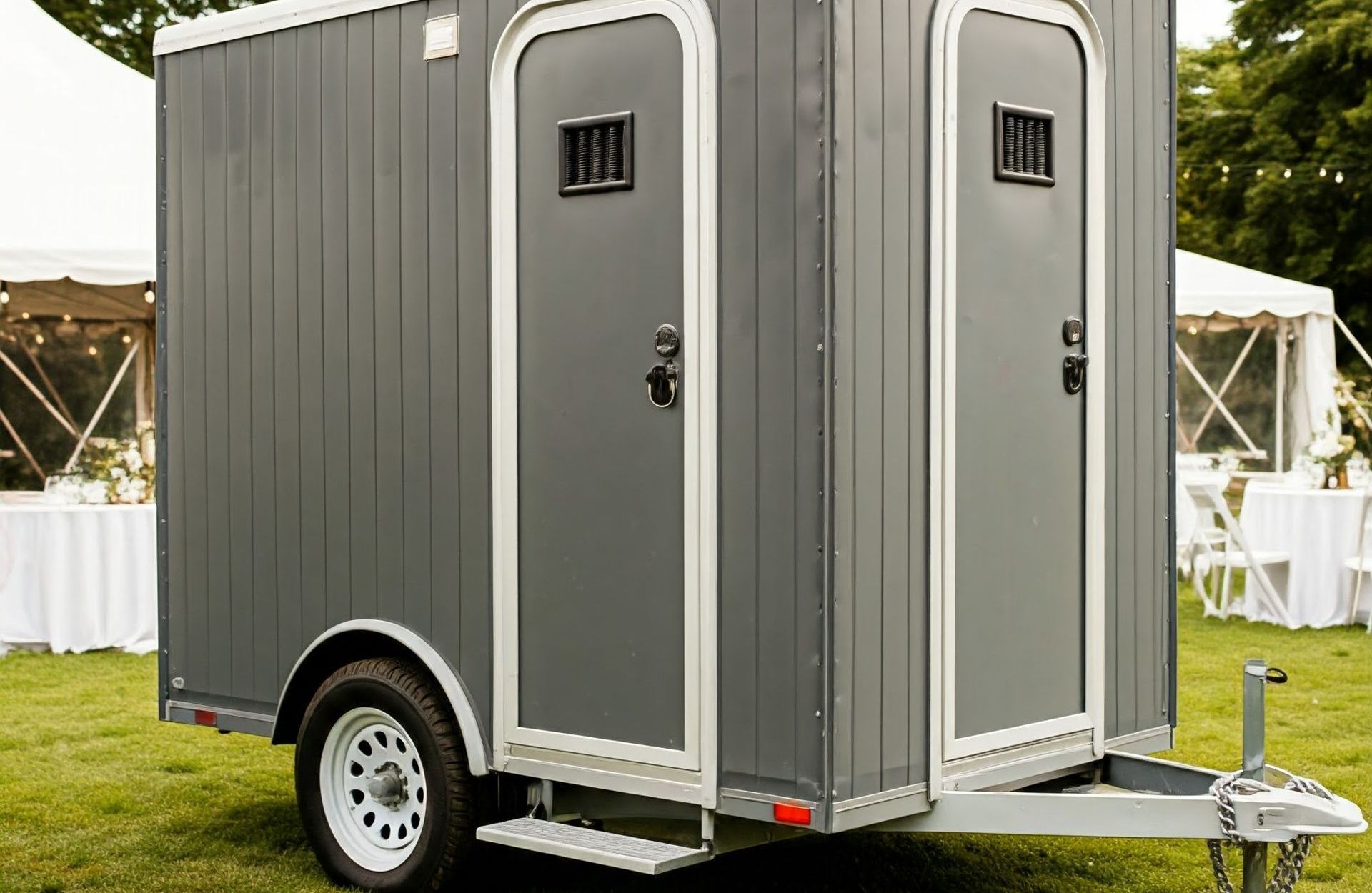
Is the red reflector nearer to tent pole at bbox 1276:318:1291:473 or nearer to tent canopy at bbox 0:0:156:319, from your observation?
tent canopy at bbox 0:0:156:319

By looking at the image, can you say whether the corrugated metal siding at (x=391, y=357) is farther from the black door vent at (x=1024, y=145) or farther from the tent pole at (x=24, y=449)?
the tent pole at (x=24, y=449)

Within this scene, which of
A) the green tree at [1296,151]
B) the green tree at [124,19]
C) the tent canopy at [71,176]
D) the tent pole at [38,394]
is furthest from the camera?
the green tree at [1296,151]

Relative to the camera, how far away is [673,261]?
427 centimetres

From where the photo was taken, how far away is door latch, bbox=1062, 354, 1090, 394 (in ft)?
15.2

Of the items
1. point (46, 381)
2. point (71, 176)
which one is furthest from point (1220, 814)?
point (46, 381)

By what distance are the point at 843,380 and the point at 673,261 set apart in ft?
1.91

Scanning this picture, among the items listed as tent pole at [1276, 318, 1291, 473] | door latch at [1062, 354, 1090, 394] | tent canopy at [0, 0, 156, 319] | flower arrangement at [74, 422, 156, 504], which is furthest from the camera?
tent pole at [1276, 318, 1291, 473]

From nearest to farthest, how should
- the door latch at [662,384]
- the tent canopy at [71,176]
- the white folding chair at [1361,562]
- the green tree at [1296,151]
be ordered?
the door latch at [662,384] → the tent canopy at [71,176] → the white folding chair at [1361,562] → the green tree at [1296,151]

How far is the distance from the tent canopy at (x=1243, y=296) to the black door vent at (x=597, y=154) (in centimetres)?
970

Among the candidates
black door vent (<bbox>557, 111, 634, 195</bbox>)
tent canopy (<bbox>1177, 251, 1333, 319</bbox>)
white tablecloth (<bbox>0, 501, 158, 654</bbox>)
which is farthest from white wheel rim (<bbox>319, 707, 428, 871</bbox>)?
tent canopy (<bbox>1177, 251, 1333, 319</bbox>)

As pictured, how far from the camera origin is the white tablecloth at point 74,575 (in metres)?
9.55

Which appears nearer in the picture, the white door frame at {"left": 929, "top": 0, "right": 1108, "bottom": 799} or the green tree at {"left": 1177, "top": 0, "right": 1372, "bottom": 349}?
the white door frame at {"left": 929, "top": 0, "right": 1108, "bottom": 799}

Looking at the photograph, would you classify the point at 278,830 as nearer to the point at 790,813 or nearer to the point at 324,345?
the point at 324,345

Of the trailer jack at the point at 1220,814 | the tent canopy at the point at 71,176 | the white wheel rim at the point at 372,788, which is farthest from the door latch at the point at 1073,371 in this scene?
the tent canopy at the point at 71,176
